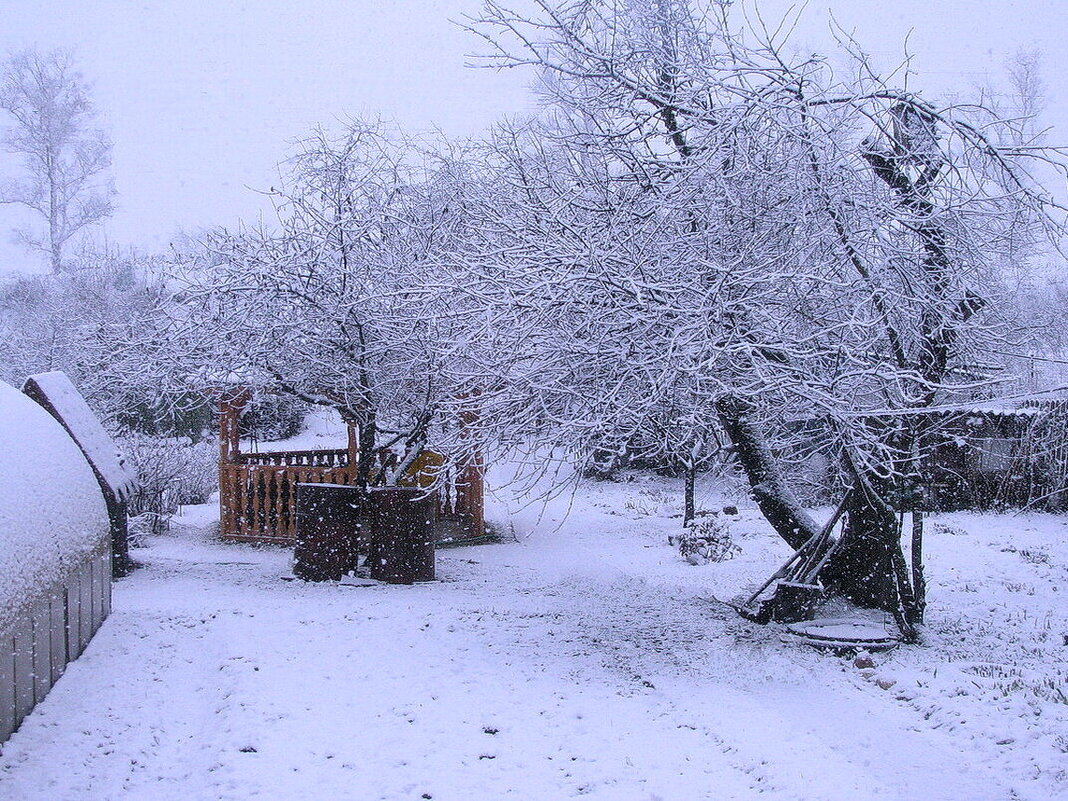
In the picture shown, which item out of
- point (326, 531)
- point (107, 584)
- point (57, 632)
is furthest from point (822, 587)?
point (107, 584)

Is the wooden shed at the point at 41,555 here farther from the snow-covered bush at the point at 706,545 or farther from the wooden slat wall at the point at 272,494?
the snow-covered bush at the point at 706,545

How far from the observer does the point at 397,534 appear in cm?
884

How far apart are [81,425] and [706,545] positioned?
24.0 feet

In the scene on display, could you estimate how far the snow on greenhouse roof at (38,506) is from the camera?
4.08 meters

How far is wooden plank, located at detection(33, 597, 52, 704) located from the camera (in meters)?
4.54

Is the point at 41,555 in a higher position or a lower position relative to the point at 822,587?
higher

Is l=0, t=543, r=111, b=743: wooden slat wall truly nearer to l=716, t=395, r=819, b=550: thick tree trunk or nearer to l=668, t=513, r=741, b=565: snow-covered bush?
l=716, t=395, r=819, b=550: thick tree trunk

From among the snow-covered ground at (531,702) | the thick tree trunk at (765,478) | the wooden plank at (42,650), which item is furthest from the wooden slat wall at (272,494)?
the wooden plank at (42,650)

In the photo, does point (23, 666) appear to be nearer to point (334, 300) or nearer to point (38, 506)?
point (38, 506)

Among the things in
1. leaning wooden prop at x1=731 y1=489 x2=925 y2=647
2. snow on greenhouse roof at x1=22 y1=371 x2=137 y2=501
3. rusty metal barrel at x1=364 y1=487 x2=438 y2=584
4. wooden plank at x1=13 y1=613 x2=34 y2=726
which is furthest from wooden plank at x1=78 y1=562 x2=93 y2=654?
leaning wooden prop at x1=731 y1=489 x2=925 y2=647

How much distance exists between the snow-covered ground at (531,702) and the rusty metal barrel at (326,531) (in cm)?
29

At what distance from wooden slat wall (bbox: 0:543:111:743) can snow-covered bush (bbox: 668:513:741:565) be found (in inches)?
254

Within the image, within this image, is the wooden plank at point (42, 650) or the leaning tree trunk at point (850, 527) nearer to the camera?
the wooden plank at point (42, 650)

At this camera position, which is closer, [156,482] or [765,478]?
[765,478]
